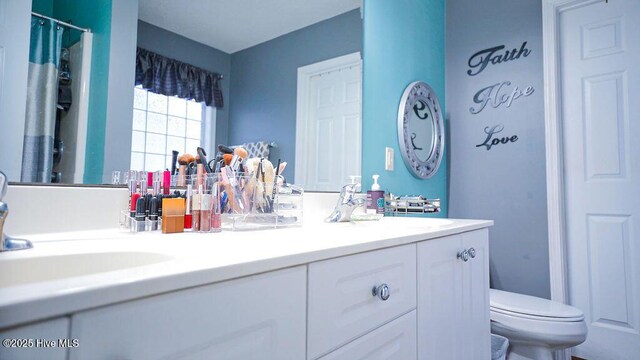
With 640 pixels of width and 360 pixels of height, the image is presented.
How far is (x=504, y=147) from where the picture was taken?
206cm

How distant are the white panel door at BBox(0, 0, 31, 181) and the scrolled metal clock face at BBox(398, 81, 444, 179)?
151cm

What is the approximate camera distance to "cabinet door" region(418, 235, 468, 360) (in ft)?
2.85

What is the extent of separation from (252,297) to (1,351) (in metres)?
0.26

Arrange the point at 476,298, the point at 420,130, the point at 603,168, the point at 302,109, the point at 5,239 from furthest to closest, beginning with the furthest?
the point at 420,130, the point at 603,168, the point at 302,109, the point at 476,298, the point at 5,239

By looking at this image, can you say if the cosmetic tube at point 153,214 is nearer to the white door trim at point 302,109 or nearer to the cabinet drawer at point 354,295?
the cabinet drawer at point 354,295

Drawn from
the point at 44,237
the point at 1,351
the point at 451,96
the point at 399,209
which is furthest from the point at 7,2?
the point at 451,96

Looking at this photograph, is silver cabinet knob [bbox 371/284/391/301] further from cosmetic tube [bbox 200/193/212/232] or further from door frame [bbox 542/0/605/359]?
door frame [bbox 542/0/605/359]

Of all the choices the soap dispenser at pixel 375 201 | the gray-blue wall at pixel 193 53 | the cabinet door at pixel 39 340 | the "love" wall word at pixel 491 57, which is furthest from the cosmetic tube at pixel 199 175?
the "love" wall word at pixel 491 57

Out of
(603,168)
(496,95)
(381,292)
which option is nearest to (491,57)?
(496,95)

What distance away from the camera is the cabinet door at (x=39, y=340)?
11.0 inches

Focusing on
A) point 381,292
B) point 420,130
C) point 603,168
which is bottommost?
point 381,292

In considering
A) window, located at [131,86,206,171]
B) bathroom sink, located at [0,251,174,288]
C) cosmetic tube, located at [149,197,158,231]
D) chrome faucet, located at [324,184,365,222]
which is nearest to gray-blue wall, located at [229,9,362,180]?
window, located at [131,86,206,171]

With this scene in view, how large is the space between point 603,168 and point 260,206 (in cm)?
198

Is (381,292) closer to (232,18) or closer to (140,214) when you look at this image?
(140,214)
